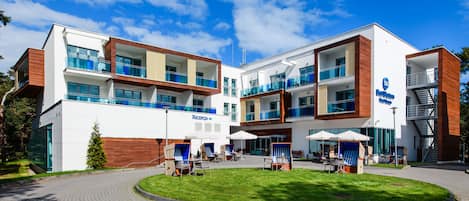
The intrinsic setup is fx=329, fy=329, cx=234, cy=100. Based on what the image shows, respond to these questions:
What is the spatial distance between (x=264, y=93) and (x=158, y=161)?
1481cm

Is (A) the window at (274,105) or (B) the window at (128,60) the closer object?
(B) the window at (128,60)

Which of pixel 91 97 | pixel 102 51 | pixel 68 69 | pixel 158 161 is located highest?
pixel 102 51

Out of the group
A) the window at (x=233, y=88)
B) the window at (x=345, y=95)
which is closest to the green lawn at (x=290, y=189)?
the window at (x=345, y=95)

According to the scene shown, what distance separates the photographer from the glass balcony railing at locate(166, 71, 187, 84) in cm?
2928

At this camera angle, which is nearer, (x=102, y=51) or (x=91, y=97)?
(x=91, y=97)

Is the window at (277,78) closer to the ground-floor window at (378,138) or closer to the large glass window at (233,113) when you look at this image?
the large glass window at (233,113)

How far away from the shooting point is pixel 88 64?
25391 mm

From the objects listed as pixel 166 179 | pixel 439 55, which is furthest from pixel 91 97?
pixel 439 55

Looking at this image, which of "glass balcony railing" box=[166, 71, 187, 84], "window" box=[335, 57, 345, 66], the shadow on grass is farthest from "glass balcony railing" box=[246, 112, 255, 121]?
the shadow on grass

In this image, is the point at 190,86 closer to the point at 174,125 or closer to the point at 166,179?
the point at 174,125

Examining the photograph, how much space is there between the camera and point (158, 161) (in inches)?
969

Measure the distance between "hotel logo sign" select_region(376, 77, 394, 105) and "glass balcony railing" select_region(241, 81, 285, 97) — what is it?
975 cm

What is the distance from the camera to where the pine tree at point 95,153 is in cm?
2083

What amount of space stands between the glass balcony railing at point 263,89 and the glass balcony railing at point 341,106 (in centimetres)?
683
